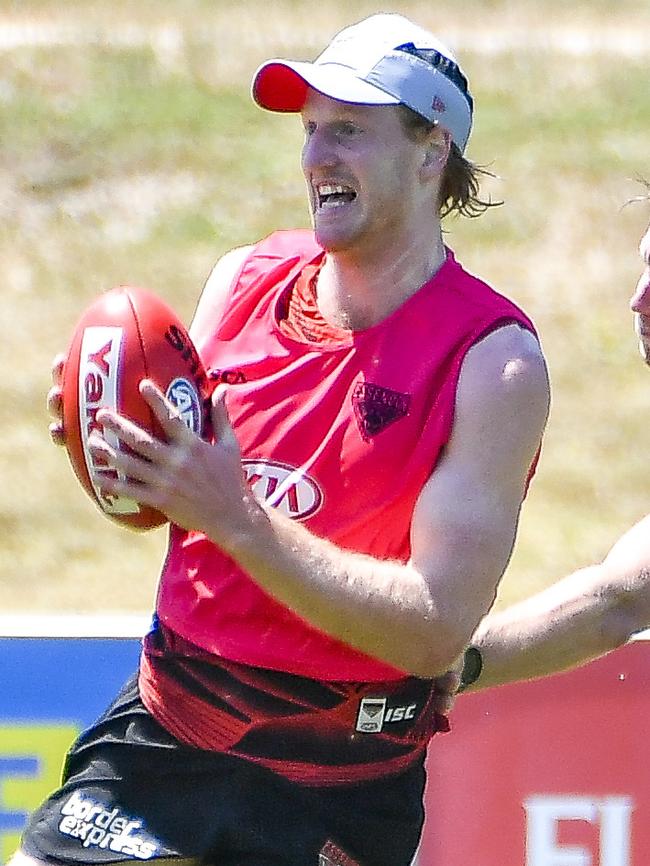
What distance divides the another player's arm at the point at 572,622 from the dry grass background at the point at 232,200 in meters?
3.93

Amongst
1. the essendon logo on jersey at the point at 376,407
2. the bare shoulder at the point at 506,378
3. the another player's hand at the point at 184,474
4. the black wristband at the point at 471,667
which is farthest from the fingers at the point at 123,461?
the black wristband at the point at 471,667

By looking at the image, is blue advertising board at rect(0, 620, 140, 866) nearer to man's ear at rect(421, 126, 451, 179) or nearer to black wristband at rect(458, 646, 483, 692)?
black wristband at rect(458, 646, 483, 692)

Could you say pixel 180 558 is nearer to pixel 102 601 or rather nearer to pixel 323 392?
pixel 323 392

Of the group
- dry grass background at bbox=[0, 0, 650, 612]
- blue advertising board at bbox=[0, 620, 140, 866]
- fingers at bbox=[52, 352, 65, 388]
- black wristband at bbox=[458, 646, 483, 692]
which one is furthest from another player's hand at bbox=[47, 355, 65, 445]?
dry grass background at bbox=[0, 0, 650, 612]

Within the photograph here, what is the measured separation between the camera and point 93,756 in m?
3.20

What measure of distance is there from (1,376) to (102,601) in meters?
2.59

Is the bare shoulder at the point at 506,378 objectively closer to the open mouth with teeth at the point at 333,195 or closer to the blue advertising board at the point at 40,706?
the open mouth with teeth at the point at 333,195

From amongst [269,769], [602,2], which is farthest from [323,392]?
[602,2]

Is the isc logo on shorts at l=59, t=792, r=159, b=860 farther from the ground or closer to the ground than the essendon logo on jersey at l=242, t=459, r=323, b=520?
closer to the ground

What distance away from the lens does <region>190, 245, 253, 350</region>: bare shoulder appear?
320 centimetres

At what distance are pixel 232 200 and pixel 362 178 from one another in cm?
881

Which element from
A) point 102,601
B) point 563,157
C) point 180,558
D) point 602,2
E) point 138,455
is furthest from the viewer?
point 602,2

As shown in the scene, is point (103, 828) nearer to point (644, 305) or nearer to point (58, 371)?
point (58, 371)

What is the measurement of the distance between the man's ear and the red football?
0.50 m
